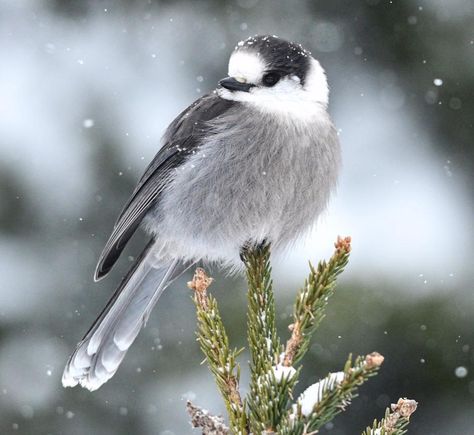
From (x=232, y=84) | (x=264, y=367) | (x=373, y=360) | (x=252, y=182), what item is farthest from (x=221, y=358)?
(x=232, y=84)

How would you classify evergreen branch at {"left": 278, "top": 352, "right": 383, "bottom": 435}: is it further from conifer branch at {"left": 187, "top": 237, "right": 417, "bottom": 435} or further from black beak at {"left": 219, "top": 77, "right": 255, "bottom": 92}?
black beak at {"left": 219, "top": 77, "right": 255, "bottom": 92}

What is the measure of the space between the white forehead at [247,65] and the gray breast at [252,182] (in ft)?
0.56

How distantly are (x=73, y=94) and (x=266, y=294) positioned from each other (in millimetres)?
3127

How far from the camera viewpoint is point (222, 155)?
2.99 meters

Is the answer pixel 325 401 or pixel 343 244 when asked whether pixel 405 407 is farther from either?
pixel 343 244

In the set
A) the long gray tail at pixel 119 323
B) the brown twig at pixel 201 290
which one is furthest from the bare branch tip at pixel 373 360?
the long gray tail at pixel 119 323

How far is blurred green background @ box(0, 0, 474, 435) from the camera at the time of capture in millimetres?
3781

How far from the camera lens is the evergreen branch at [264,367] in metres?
1.75

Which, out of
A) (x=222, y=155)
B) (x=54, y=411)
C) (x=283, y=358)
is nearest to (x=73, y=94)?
(x=54, y=411)

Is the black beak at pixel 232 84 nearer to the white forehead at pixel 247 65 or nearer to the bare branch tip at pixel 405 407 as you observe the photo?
the white forehead at pixel 247 65

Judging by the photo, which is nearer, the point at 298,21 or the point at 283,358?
the point at 283,358

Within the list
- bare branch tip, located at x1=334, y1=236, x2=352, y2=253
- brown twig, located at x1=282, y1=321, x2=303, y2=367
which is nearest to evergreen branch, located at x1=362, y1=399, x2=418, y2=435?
brown twig, located at x1=282, y1=321, x2=303, y2=367

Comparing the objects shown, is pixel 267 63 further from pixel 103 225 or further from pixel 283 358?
pixel 103 225

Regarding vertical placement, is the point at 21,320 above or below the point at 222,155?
below
